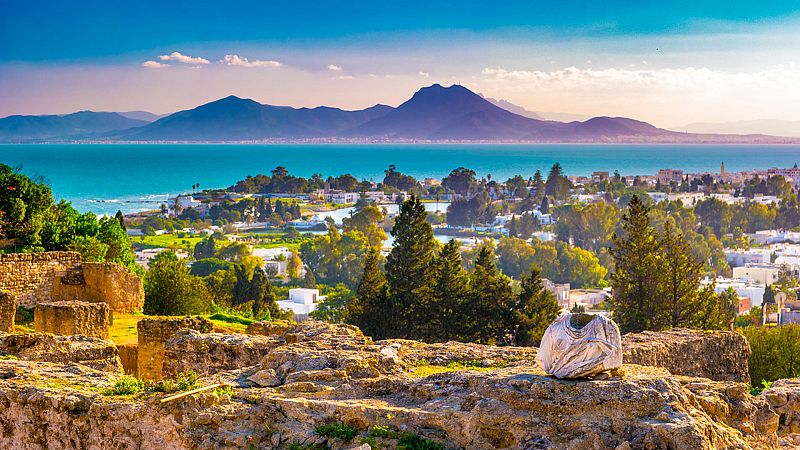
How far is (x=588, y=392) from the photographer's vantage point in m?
6.95

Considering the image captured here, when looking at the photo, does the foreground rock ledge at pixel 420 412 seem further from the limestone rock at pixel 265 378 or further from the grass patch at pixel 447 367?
the grass patch at pixel 447 367

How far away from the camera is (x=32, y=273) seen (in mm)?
16062

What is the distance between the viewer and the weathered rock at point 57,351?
32.2ft

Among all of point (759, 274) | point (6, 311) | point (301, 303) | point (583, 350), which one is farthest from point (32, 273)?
point (759, 274)

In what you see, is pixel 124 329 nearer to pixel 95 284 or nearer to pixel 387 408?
pixel 95 284

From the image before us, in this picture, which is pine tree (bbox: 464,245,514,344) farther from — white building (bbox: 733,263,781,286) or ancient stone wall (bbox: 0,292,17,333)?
white building (bbox: 733,263,781,286)

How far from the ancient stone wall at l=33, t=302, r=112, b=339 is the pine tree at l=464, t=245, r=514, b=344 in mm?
11124

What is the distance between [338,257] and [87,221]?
50.6 metres

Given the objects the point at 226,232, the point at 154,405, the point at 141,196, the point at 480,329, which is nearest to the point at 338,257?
the point at 226,232

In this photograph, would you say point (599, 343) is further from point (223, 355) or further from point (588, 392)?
point (223, 355)

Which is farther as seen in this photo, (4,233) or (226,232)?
(226,232)

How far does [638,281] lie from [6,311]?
625 inches

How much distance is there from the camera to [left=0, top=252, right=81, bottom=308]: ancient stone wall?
15766mm

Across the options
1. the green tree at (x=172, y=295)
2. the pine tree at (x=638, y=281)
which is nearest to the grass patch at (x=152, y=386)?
the green tree at (x=172, y=295)
